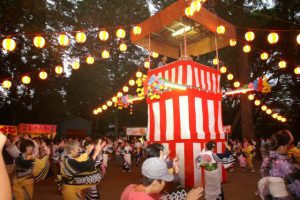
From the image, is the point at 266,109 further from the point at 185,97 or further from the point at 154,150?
the point at 154,150

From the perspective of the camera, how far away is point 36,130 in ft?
84.0

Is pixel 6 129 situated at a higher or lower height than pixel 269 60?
lower

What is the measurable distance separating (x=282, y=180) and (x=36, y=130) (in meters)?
24.5

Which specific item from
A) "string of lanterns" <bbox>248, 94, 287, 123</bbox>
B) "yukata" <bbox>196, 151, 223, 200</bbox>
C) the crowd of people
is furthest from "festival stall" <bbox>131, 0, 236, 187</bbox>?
"string of lanterns" <bbox>248, 94, 287, 123</bbox>

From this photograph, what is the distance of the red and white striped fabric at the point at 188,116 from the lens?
941 cm

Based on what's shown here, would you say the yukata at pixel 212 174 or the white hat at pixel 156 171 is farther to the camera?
the yukata at pixel 212 174

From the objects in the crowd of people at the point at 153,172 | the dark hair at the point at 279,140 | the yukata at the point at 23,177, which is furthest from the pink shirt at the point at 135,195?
the yukata at the point at 23,177

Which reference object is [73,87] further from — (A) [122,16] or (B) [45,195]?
(B) [45,195]

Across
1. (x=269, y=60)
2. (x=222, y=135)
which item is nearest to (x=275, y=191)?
(x=222, y=135)

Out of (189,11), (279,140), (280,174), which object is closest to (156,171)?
(280,174)

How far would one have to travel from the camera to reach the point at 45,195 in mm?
9625

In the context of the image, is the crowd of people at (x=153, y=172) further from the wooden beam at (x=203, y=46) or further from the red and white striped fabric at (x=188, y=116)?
the wooden beam at (x=203, y=46)

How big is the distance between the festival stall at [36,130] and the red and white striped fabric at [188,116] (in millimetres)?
17214

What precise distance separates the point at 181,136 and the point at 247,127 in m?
13.1
